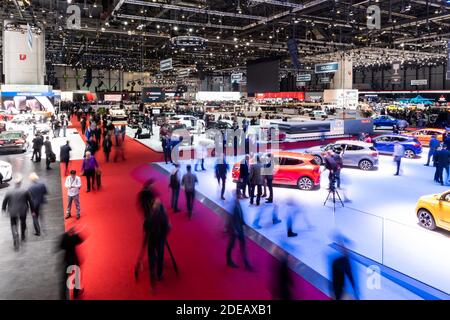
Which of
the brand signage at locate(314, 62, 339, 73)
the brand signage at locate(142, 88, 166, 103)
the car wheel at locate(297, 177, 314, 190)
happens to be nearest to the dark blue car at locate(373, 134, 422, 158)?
the car wheel at locate(297, 177, 314, 190)

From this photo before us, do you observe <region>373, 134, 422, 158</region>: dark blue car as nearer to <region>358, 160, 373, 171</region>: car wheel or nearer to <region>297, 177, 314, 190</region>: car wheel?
<region>358, 160, 373, 171</region>: car wheel

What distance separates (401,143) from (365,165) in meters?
5.05

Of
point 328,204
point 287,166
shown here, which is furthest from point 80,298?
point 287,166

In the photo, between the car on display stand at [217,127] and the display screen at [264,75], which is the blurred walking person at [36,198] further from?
the display screen at [264,75]

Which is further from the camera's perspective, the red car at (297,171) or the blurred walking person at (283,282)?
the red car at (297,171)

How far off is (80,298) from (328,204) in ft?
25.5

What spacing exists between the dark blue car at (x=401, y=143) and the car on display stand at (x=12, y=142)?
66.9 feet

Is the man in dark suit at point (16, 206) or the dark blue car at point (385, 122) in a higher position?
the dark blue car at point (385, 122)

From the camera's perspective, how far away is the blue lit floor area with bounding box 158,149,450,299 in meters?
6.99

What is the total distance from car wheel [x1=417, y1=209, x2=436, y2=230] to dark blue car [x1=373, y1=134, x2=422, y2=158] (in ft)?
38.7

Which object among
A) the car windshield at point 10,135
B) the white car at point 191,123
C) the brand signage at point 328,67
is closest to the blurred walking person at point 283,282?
the car windshield at point 10,135

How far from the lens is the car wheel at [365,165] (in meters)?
16.8

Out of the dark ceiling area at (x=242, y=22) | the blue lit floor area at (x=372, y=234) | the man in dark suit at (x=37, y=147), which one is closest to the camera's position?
the blue lit floor area at (x=372, y=234)

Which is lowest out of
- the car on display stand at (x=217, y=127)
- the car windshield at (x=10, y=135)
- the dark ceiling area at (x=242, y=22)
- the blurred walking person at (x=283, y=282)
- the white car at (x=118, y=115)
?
the blurred walking person at (x=283, y=282)
